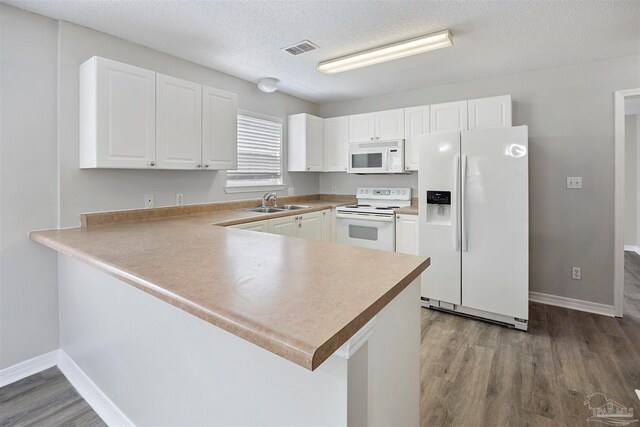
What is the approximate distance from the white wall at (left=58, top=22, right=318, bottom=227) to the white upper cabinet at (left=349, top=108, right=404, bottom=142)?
149 cm

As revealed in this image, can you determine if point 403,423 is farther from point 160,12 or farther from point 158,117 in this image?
point 160,12

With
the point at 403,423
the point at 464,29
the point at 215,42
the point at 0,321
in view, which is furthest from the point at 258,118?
the point at 403,423

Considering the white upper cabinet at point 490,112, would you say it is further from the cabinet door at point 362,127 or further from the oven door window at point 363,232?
the oven door window at point 363,232

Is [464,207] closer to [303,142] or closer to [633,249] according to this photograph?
[303,142]

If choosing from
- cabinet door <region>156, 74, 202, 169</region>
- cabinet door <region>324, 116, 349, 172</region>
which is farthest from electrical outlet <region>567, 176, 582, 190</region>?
cabinet door <region>156, 74, 202, 169</region>

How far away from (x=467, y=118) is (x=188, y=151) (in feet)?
9.28

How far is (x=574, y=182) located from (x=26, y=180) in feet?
15.2

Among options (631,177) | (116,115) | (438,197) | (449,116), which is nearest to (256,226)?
(116,115)

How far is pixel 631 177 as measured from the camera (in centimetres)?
545

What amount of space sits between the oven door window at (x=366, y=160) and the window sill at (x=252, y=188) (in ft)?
3.23

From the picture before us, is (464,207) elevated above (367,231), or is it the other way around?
(464,207)

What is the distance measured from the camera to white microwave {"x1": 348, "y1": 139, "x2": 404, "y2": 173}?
3.91 m

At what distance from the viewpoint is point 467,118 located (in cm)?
347

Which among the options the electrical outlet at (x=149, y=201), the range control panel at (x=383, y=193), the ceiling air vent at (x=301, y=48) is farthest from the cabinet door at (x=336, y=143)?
the electrical outlet at (x=149, y=201)
